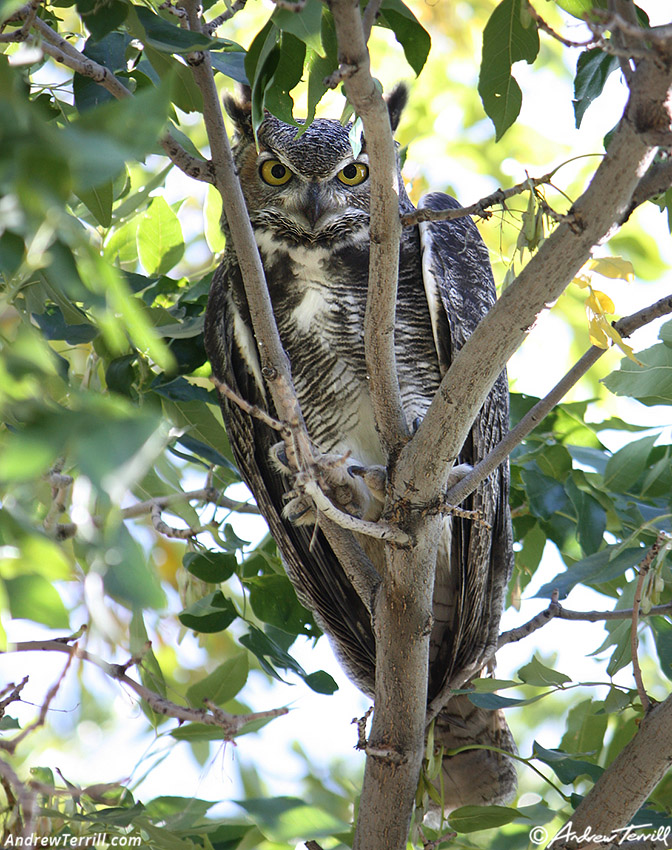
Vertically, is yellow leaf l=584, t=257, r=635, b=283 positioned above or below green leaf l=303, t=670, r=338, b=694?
above

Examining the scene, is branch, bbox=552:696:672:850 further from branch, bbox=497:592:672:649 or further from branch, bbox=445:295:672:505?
branch, bbox=445:295:672:505

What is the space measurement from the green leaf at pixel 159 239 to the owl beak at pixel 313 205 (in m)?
0.39

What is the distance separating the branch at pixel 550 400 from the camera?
1587 mm

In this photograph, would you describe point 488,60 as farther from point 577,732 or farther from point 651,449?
point 577,732

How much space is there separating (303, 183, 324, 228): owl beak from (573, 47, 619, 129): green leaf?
108 cm

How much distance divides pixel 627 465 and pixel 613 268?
77 cm

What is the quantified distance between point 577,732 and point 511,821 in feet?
1.45

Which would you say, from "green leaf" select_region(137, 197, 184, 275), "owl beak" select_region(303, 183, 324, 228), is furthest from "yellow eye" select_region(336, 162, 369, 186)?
"green leaf" select_region(137, 197, 184, 275)

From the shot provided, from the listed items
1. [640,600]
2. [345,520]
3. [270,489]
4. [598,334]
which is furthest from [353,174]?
[640,600]

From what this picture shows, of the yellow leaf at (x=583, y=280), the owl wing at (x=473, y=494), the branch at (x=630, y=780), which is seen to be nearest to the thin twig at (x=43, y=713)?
the yellow leaf at (x=583, y=280)

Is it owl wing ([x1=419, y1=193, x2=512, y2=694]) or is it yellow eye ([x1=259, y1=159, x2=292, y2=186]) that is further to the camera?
yellow eye ([x1=259, y1=159, x2=292, y2=186])

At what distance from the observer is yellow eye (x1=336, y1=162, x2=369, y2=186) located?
2691 mm

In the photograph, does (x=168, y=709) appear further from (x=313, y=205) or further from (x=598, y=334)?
(x=313, y=205)

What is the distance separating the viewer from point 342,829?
4.85ft
